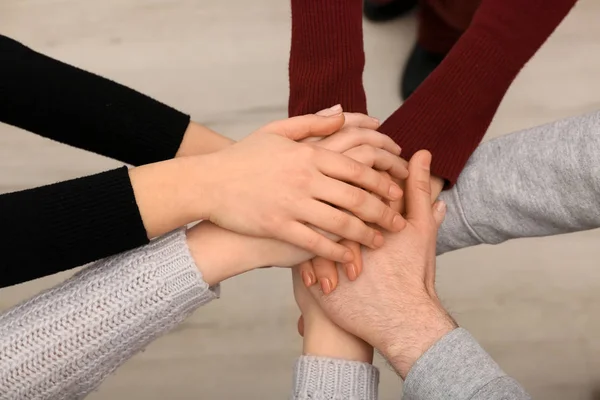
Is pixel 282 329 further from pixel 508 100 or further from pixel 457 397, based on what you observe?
pixel 508 100

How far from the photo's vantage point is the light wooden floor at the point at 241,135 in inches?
41.5

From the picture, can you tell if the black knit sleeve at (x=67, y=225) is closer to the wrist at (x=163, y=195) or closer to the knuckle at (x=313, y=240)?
the wrist at (x=163, y=195)

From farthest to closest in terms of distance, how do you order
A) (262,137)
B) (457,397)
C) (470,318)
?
(470,318)
(262,137)
(457,397)

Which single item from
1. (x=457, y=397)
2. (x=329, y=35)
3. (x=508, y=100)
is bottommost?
(x=457, y=397)

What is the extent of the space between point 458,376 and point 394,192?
228 mm

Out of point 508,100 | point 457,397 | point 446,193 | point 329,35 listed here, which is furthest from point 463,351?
point 508,100

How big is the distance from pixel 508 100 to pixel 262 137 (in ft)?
2.42

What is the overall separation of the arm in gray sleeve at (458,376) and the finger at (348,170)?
0.19 meters

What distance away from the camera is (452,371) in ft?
1.88

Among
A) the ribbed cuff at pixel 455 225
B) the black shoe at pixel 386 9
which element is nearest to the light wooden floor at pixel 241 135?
the black shoe at pixel 386 9

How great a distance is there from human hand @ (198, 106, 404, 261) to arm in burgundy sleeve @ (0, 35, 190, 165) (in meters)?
0.13

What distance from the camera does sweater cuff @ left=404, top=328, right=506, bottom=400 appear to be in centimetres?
56

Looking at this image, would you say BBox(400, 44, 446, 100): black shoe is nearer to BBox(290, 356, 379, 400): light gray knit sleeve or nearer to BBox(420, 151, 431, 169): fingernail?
BBox(420, 151, 431, 169): fingernail

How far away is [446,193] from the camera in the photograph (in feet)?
2.46
